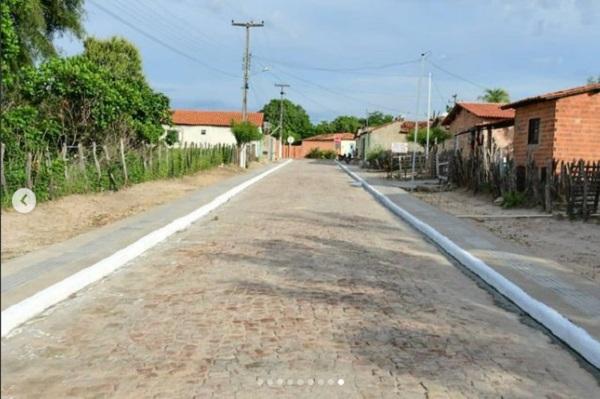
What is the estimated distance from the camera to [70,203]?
14.1m

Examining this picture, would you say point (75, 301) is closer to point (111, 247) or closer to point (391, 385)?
point (111, 247)

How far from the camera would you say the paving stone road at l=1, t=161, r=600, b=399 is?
14.3 feet

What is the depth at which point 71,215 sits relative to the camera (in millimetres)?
13000

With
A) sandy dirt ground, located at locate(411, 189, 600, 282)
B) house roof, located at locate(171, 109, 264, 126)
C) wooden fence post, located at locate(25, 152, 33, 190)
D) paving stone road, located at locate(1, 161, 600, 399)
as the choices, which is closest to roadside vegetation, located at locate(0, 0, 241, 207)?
wooden fence post, located at locate(25, 152, 33, 190)

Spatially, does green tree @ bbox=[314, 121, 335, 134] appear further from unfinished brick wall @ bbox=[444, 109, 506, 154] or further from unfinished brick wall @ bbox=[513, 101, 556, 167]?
unfinished brick wall @ bbox=[513, 101, 556, 167]

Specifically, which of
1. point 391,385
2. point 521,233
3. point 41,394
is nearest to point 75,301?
point 41,394

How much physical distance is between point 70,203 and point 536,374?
461 inches

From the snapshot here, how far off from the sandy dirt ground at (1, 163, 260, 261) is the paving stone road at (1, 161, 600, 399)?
6.25ft

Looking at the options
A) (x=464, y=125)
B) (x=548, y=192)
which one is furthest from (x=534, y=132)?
(x=464, y=125)

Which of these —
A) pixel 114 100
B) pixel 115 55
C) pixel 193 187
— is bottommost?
pixel 193 187

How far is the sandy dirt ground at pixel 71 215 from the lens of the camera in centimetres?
997

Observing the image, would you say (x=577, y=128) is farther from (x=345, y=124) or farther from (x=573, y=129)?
(x=345, y=124)

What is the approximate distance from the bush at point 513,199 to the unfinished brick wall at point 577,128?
3171mm

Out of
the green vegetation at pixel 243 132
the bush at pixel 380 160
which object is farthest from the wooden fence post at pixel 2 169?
the green vegetation at pixel 243 132
